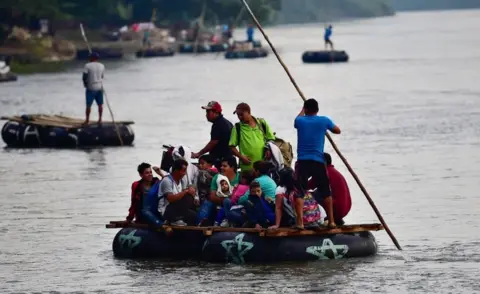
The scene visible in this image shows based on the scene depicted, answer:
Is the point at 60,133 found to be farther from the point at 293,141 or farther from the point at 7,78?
the point at 7,78

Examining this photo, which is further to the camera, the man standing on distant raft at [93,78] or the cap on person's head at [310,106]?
the man standing on distant raft at [93,78]

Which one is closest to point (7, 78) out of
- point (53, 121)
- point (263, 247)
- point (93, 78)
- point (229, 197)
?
point (53, 121)

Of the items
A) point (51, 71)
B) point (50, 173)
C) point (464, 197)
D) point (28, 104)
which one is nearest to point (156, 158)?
point (50, 173)

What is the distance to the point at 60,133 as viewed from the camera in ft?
134

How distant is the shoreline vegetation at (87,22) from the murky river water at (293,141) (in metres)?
29.2

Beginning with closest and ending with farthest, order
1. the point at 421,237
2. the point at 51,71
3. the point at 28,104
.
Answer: the point at 421,237 < the point at 28,104 < the point at 51,71

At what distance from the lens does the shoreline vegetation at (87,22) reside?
111 m

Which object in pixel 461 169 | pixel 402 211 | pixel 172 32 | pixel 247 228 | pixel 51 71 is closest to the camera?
pixel 247 228

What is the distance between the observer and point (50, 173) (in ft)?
118

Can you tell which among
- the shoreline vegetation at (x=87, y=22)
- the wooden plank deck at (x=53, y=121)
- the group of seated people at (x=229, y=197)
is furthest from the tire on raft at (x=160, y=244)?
the shoreline vegetation at (x=87, y=22)

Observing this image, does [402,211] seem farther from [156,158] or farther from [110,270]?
[156,158]

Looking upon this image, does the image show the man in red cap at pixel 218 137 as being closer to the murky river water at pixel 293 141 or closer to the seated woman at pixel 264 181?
the seated woman at pixel 264 181

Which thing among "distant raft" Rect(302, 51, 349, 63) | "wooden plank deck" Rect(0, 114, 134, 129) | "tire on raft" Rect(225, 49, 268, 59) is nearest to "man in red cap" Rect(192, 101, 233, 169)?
"wooden plank deck" Rect(0, 114, 134, 129)

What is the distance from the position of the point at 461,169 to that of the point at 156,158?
8505 millimetres
